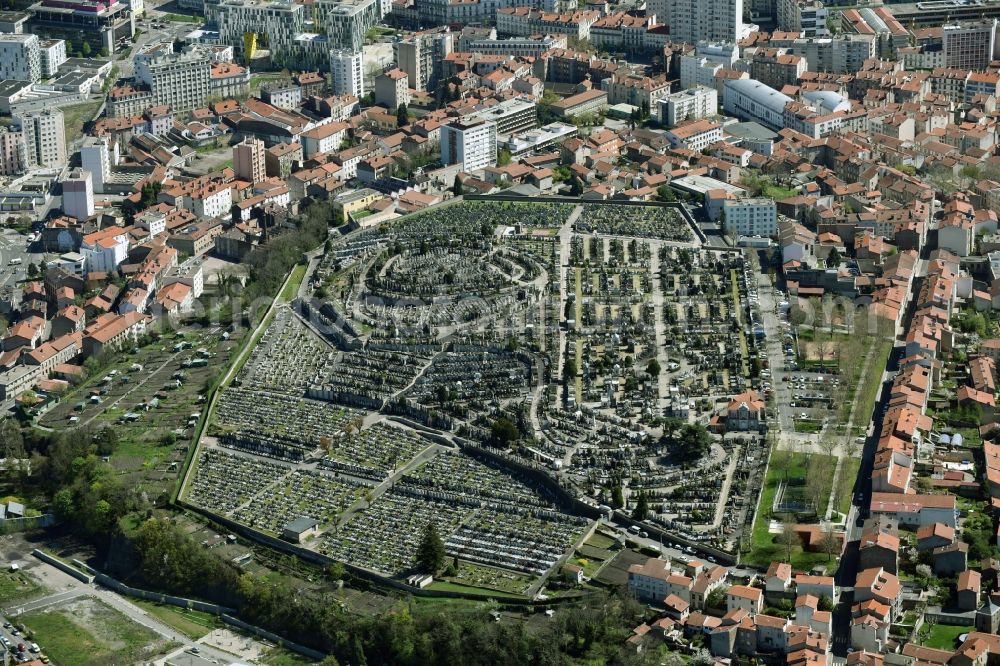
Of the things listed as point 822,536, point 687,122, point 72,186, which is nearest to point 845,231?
point 687,122

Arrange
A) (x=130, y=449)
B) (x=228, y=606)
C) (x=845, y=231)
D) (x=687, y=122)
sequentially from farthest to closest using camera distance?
(x=687, y=122)
(x=845, y=231)
(x=130, y=449)
(x=228, y=606)

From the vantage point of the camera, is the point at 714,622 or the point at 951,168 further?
the point at 951,168

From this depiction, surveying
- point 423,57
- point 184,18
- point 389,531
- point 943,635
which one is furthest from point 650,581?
point 184,18

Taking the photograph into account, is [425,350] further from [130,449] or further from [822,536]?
[822,536]

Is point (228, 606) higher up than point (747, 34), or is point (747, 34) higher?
point (747, 34)

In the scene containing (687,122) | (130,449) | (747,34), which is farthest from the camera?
(747,34)

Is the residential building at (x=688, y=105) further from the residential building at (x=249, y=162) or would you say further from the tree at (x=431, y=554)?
the tree at (x=431, y=554)

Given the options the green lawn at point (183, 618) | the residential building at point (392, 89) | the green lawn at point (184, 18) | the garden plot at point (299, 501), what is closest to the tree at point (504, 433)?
the garden plot at point (299, 501)
